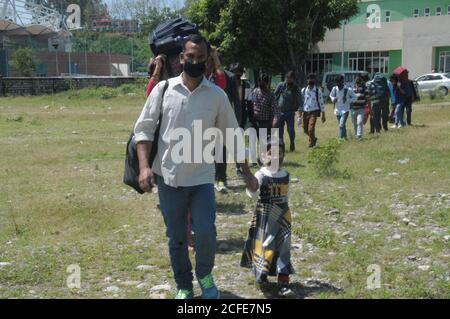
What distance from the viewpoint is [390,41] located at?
138 feet

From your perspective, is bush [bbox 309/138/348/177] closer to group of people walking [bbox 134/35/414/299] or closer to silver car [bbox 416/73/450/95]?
group of people walking [bbox 134/35/414/299]

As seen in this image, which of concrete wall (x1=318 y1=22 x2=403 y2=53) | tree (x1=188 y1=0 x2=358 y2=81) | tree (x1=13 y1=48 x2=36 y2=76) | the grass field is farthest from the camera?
tree (x1=13 y1=48 x2=36 y2=76)

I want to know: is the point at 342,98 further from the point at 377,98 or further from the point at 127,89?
the point at 127,89

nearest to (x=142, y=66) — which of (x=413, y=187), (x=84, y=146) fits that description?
(x=84, y=146)

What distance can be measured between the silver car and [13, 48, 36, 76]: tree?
88.9ft

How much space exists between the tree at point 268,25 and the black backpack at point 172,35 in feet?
82.4

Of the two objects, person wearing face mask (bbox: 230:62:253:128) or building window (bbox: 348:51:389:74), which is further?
building window (bbox: 348:51:389:74)

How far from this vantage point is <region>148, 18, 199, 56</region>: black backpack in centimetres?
507

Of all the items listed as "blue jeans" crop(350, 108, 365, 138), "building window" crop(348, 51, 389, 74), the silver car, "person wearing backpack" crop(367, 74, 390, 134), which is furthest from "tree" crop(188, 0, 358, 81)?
"blue jeans" crop(350, 108, 365, 138)

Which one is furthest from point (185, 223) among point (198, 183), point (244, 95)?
point (244, 95)
